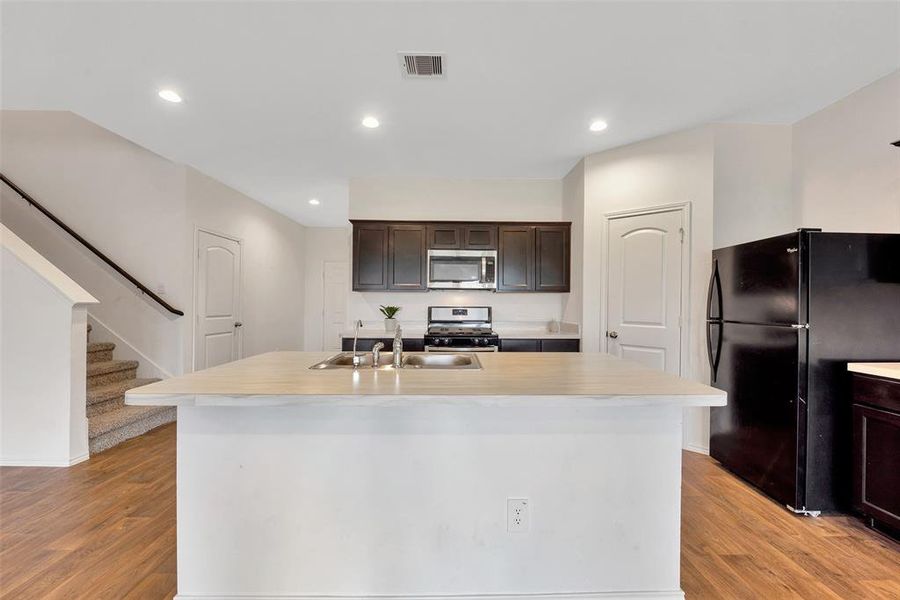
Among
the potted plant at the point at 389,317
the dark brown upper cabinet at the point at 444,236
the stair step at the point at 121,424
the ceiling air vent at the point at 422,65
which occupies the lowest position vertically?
the stair step at the point at 121,424

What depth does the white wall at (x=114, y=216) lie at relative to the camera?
406 centimetres

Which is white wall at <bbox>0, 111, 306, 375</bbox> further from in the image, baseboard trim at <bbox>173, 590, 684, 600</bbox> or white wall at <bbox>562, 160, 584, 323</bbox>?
white wall at <bbox>562, 160, 584, 323</bbox>

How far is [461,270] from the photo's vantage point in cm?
436

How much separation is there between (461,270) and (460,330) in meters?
0.65

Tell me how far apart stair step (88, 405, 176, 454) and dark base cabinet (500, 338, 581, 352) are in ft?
10.7

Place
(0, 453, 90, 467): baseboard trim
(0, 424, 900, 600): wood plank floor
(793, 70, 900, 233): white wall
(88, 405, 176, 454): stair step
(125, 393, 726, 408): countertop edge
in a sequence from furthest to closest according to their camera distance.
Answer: (88, 405, 176, 454): stair step
(0, 453, 90, 467): baseboard trim
(793, 70, 900, 233): white wall
(0, 424, 900, 600): wood plank floor
(125, 393, 726, 408): countertop edge

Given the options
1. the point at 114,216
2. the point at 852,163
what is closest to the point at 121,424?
the point at 114,216

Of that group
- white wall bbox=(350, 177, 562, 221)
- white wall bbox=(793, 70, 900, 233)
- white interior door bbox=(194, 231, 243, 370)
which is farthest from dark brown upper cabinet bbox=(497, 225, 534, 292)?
white interior door bbox=(194, 231, 243, 370)

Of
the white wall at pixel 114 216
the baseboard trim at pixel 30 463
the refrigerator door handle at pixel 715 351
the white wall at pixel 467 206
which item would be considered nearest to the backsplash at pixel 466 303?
the white wall at pixel 467 206

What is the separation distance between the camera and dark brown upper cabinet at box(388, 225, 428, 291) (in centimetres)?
439

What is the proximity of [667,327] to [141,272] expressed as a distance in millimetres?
5040

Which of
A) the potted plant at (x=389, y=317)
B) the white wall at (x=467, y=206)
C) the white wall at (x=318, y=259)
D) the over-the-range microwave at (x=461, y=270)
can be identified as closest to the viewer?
the over-the-range microwave at (x=461, y=270)

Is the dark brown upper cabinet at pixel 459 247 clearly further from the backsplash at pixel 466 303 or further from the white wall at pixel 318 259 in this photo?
the white wall at pixel 318 259

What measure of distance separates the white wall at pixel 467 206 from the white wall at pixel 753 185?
5.36 feet
